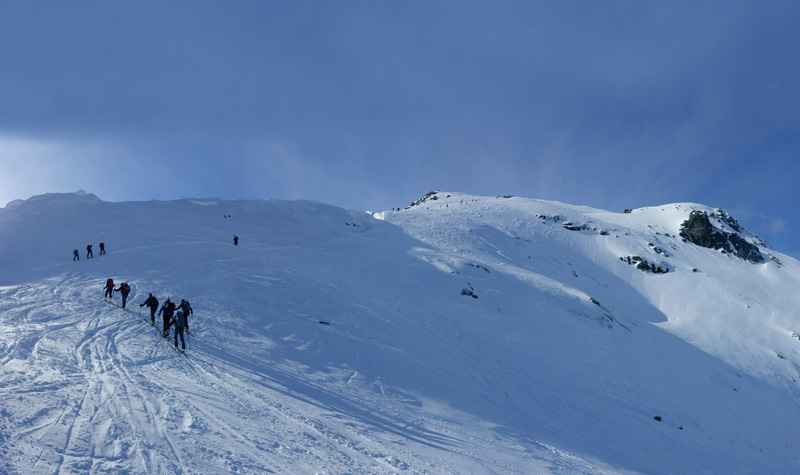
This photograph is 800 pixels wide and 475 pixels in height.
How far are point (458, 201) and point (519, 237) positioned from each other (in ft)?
94.1

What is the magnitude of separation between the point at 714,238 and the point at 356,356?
249ft

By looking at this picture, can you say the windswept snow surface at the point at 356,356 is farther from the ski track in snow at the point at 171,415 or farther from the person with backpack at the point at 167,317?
the person with backpack at the point at 167,317

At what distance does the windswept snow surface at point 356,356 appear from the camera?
8367 mm

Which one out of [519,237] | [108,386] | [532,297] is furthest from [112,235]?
[519,237]

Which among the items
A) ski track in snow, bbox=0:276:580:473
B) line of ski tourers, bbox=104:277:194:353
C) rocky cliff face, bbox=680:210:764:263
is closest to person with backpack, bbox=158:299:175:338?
line of ski tourers, bbox=104:277:194:353

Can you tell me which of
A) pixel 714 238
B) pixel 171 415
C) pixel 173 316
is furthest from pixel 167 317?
pixel 714 238

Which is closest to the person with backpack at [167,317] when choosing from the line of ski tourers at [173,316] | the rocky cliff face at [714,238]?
the line of ski tourers at [173,316]

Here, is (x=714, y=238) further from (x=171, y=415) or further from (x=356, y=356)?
(x=171, y=415)

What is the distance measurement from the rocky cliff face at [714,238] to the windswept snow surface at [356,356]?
17.4m

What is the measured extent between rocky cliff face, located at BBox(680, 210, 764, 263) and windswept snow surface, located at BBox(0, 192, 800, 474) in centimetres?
1740

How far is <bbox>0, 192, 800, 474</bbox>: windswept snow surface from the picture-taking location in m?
8.37

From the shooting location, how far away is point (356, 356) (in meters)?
16.4

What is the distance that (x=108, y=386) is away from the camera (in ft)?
32.2

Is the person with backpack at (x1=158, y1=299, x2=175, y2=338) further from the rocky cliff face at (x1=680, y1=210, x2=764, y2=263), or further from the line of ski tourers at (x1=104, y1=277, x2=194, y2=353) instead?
the rocky cliff face at (x1=680, y1=210, x2=764, y2=263)
